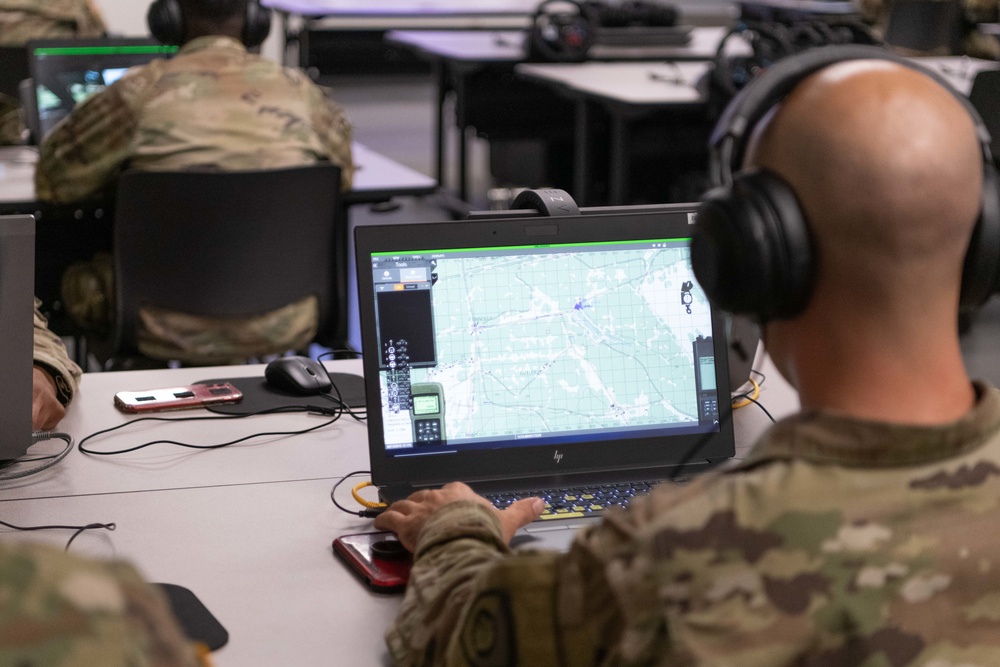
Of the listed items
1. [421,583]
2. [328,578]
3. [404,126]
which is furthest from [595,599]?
[404,126]

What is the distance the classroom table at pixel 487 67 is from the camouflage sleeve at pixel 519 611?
167 inches

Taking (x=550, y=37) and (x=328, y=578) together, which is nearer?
(x=328, y=578)

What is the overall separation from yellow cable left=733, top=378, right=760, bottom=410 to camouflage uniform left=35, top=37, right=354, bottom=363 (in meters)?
1.21

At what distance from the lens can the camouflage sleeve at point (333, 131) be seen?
2770 mm

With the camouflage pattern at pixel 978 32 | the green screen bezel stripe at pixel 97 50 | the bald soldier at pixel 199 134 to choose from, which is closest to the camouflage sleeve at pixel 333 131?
the bald soldier at pixel 199 134

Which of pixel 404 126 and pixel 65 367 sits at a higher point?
pixel 65 367

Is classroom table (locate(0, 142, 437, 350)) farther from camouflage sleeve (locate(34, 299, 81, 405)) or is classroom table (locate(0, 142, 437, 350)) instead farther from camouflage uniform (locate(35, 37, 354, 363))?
camouflage sleeve (locate(34, 299, 81, 405))

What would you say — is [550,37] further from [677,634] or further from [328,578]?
[677,634]

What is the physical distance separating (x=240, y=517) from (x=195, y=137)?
1.44 m

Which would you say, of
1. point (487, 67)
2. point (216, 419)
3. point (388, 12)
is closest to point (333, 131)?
point (216, 419)

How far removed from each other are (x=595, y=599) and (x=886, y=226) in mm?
Result: 322

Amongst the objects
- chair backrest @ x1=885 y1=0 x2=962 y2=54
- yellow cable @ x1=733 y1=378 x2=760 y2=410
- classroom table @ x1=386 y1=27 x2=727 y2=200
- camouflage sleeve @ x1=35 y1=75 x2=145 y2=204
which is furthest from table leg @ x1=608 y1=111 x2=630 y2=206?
yellow cable @ x1=733 y1=378 x2=760 y2=410

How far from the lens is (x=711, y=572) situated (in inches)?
30.5

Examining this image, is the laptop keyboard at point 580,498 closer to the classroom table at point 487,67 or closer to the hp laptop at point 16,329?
the hp laptop at point 16,329
